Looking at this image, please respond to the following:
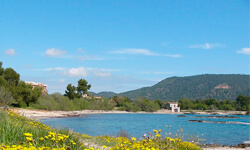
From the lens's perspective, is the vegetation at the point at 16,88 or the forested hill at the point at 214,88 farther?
the forested hill at the point at 214,88

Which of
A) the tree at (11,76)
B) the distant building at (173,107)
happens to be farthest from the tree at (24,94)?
the distant building at (173,107)

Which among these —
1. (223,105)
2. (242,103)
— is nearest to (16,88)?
(223,105)

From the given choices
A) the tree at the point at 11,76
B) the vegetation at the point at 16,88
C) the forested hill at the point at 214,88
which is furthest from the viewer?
the forested hill at the point at 214,88

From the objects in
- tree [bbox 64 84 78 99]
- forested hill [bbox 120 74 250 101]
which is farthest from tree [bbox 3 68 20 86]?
forested hill [bbox 120 74 250 101]

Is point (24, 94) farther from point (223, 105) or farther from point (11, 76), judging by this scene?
point (223, 105)

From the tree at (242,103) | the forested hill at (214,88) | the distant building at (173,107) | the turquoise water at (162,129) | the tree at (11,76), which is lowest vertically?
the turquoise water at (162,129)

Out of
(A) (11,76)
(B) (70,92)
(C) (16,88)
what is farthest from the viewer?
(B) (70,92)

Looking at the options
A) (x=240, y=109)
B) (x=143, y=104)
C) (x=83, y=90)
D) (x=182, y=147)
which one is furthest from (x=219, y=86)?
(x=182, y=147)

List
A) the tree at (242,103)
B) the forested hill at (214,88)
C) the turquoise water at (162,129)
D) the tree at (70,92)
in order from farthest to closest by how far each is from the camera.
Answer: the forested hill at (214,88)
the tree at (242,103)
the tree at (70,92)
the turquoise water at (162,129)

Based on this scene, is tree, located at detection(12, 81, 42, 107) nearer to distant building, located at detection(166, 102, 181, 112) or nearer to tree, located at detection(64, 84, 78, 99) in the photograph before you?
tree, located at detection(64, 84, 78, 99)

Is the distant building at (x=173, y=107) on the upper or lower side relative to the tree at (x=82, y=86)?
lower

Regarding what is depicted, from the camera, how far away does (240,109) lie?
13462cm

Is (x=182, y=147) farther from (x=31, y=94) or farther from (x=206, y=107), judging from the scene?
(x=206, y=107)

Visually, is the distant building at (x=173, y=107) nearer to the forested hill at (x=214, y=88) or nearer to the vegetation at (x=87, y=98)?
the vegetation at (x=87, y=98)
